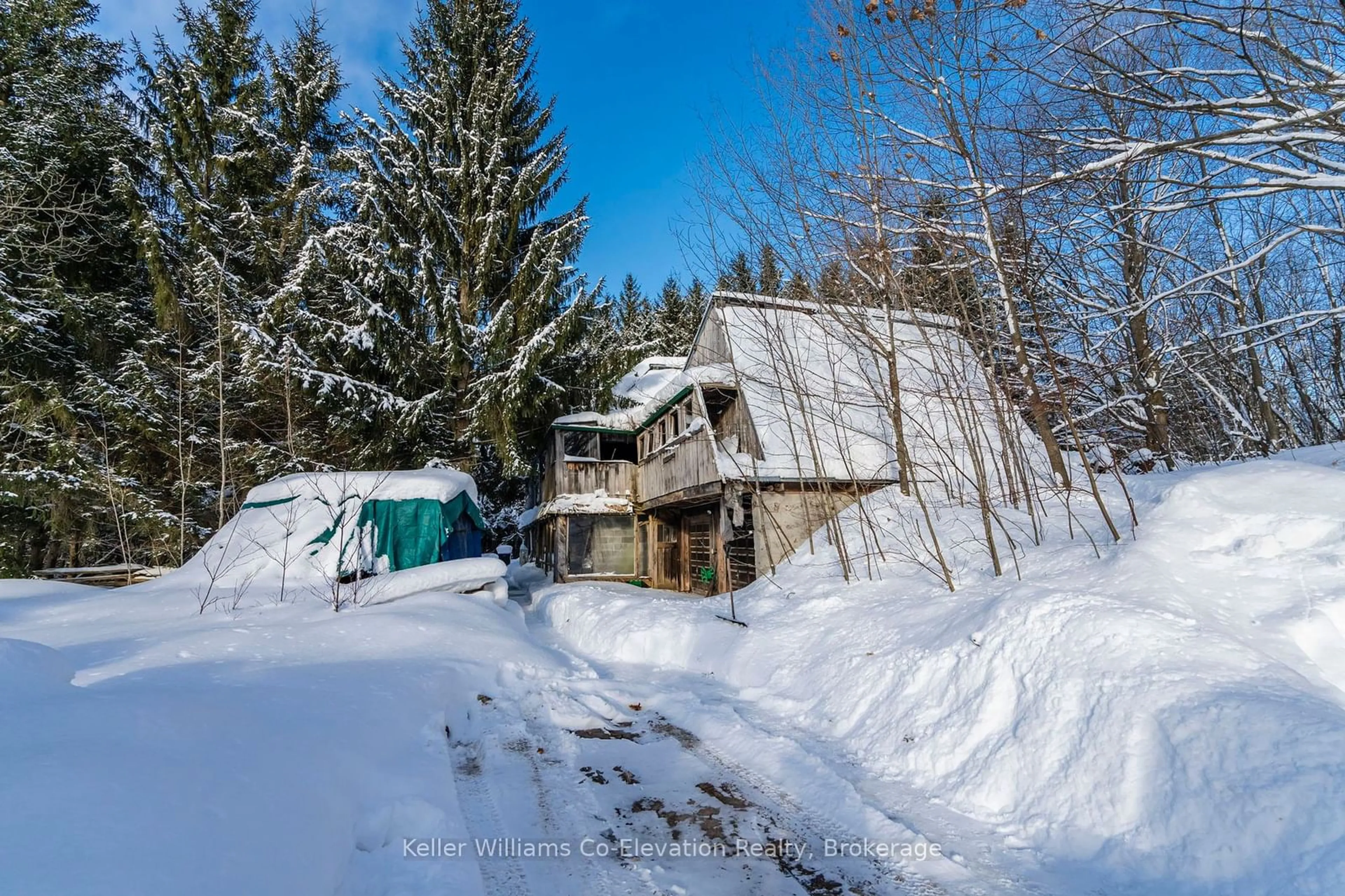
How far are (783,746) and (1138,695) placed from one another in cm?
234

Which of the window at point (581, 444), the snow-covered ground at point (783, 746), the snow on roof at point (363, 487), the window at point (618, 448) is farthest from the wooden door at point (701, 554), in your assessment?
the snow-covered ground at point (783, 746)

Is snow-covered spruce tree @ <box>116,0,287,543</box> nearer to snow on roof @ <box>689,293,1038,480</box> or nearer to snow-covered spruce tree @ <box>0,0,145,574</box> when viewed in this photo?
snow-covered spruce tree @ <box>0,0,145,574</box>

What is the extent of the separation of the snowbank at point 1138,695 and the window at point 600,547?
1053 cm

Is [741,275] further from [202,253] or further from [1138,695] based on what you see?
[202,253]

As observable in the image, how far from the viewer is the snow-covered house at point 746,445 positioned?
9.09 metres

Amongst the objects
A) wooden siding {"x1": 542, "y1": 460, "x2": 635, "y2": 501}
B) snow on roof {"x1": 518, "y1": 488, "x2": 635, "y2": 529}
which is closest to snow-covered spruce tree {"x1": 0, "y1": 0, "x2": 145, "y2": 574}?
snow on roof {"x1": 518, "y1": 488, "x2": 635, "y2": 529}

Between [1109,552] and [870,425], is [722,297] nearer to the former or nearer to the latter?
[870,425]

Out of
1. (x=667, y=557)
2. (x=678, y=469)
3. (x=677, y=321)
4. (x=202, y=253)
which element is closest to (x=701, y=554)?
(x=667, y=557)

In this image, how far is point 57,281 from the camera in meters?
12.7

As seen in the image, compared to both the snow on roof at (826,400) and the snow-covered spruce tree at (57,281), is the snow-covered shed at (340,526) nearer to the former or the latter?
the snow-covered spruce tree at (57,281)

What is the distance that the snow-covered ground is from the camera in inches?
82.2

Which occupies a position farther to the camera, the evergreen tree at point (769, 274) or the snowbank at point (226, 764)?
the evergreen tree at point (769, 274)

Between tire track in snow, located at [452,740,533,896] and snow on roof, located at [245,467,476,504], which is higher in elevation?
snow on roof, located at [245,467,476,504]

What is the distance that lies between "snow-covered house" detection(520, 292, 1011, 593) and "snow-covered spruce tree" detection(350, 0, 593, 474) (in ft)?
7.40
